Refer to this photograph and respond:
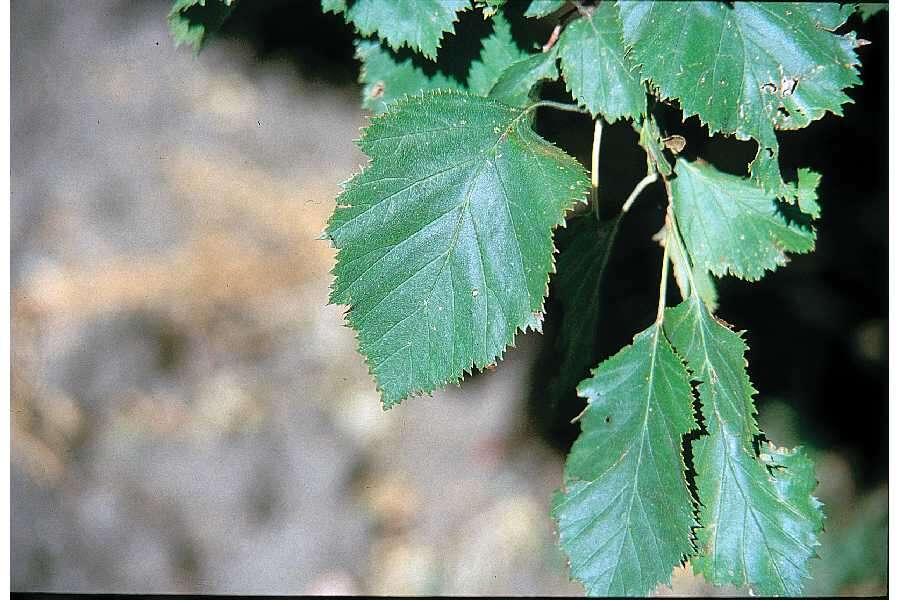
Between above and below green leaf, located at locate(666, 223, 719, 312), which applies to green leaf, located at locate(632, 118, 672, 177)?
above

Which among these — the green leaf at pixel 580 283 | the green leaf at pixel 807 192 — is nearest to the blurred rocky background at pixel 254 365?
the green leaf at pixel 580 283

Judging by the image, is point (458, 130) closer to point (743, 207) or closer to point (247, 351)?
point (743, 207)

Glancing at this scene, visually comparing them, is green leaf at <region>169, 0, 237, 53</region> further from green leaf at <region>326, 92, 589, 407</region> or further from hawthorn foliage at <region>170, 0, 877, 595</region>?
green leaf at <region>326, 92, 589, 407</region>

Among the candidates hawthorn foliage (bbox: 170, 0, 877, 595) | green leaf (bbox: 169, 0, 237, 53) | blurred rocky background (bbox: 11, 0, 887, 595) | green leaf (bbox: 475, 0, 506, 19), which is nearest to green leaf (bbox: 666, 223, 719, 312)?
hawthorn foliage (bbox: 170, 0, 877, 595)

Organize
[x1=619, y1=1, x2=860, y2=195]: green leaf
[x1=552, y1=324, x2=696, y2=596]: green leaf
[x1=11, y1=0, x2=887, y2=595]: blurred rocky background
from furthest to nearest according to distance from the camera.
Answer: [x1=11, y1=0, x2=887, y2=595]: blurred rocky background, [x1=552, y1=324, x2=696, y2=596]: green leaf, [x1=619, y1=1, x2=860, y2=195]: green leaf

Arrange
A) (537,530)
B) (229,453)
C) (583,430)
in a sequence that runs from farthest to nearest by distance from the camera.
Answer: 1. (537,530)
2. (229,453)
3. (583,430)

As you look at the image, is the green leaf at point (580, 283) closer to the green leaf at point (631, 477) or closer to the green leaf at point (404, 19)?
the green leaf at point (631, 477)

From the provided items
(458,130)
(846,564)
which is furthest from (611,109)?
(846,564)
